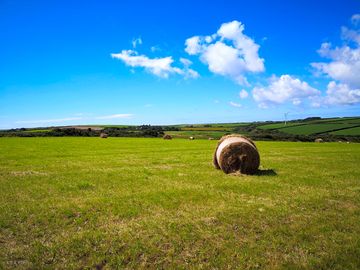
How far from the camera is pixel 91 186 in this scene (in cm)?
1130

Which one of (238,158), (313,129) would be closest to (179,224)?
(238,158)

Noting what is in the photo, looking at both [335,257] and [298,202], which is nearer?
[335,257]

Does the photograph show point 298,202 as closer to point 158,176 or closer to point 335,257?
point 335,257

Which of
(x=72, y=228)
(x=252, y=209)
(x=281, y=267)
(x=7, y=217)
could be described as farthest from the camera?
(x=252, y=209)

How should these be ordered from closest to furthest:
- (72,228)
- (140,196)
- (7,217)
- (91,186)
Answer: (72,228) < (7,217) < (140,196) < (91,186)

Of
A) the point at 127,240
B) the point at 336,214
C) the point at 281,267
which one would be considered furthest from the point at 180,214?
the point at 336,214

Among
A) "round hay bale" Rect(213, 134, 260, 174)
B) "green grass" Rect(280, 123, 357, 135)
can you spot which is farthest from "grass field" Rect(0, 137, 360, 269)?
"green grass" Rect(280, 123, 357, 135)

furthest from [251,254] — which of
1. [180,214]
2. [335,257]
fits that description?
[180,214]

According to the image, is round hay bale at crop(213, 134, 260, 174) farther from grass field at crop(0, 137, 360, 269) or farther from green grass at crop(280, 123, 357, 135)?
green grass at crop(280, 123, 357, 135)

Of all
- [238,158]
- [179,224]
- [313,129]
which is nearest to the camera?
[179,224]

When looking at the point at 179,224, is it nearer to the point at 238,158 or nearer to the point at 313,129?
the point at 238,158

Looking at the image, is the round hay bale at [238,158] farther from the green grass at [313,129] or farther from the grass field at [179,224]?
the green grass at [313,129]

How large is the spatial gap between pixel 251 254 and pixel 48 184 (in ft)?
31.4

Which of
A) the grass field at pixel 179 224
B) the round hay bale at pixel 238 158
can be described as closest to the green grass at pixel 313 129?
the round hay bale at pixel 238 158
